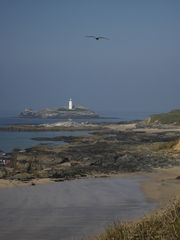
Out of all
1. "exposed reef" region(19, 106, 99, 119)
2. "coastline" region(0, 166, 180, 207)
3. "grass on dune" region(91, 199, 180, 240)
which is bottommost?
Answer: "coastline" region(0, 166, 180, 207)

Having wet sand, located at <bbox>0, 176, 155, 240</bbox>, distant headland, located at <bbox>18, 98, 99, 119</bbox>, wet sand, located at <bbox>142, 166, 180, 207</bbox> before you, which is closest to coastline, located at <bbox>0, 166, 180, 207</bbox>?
wet sand, located at <bbox>142, 166, 180, 207</bbox>

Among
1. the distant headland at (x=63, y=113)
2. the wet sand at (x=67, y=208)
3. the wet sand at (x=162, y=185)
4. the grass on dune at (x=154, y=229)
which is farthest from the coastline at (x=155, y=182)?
the distant headland at (x=63, y=113)

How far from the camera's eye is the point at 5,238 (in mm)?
11703

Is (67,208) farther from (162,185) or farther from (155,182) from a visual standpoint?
(155,182)

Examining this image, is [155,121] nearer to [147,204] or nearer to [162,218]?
[147,204]

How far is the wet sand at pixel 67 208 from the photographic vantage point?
1235 centimetres

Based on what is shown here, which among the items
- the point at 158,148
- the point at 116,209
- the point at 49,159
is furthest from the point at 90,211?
the point at 158,148

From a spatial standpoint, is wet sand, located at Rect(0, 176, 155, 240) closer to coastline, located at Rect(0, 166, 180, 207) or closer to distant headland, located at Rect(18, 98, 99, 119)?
coastline, located at Rect(0, 166, 180, 207)

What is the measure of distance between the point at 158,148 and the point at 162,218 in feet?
97.9

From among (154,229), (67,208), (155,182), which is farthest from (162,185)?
(154,229)

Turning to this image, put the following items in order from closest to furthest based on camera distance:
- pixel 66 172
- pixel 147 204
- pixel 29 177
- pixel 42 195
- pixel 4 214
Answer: pixel 4 214 < pixel 147 204 < pixel 42 195 < pixel 29 177 < pixel 66 172

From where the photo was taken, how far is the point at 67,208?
1536 centimetres

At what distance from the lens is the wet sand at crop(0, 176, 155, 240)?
12352mm

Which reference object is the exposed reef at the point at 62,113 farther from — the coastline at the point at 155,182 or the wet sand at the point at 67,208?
the wet sand at the point at 67,208
